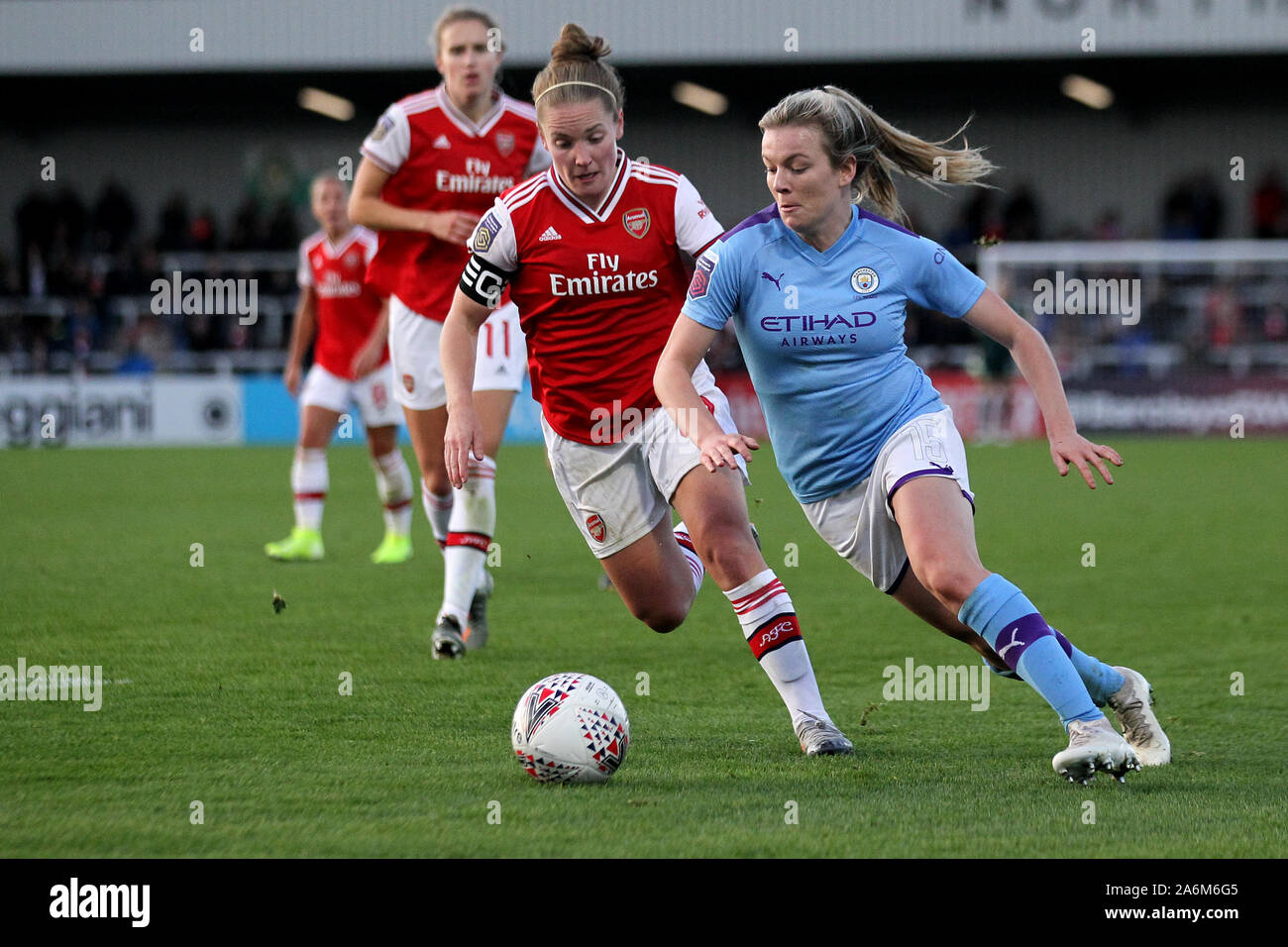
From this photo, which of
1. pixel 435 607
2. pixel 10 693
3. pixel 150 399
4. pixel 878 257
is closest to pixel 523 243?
pixel 878 257

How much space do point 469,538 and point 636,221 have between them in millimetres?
1951

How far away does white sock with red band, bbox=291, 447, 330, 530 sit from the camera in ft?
33.8

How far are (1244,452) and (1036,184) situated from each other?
10.1 m

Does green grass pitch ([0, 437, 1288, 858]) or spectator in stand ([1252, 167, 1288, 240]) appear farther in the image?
spectator in stand ([1252, 167, 1288, 240])

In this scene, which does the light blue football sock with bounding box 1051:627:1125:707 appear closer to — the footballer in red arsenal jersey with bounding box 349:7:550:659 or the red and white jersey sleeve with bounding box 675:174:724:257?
the red and white jersey sleeve with bounding box 675:174:724:257

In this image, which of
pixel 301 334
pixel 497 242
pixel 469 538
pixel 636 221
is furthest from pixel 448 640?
pixel 301 334

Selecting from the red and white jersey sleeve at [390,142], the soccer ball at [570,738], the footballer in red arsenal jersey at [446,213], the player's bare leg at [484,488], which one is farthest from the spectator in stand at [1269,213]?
the soccer ball at [570,738]

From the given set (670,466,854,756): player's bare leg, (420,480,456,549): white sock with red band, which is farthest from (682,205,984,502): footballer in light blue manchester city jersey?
(420,480,456,549): white sock with red band

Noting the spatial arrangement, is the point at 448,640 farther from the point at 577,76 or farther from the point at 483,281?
the point at 577,76

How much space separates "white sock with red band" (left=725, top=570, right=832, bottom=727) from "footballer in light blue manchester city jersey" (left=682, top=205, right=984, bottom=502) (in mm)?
414

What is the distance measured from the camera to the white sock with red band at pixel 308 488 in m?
10.3

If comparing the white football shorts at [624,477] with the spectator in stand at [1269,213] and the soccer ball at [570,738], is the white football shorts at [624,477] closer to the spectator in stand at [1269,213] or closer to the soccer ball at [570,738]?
the soccer ball at [570,738]

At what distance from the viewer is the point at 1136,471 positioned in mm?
16641
